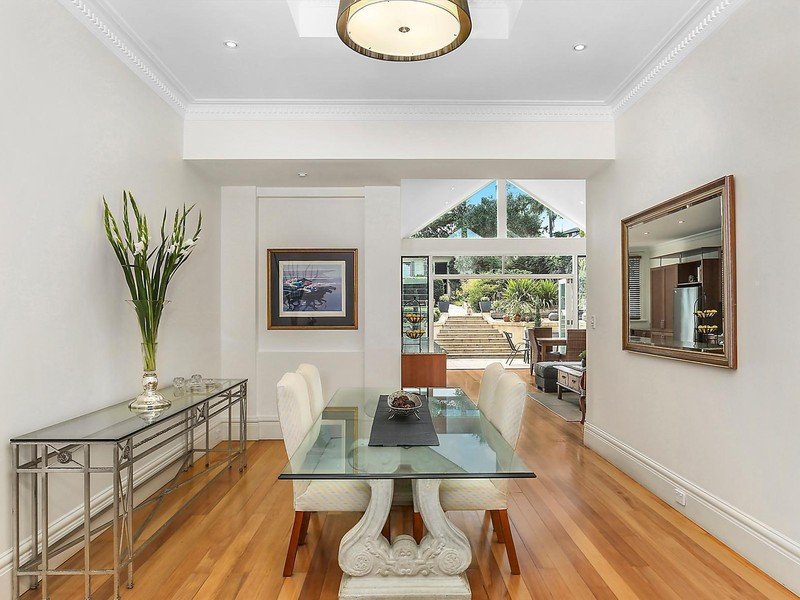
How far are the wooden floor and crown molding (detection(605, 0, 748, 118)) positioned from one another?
2781 millimetres

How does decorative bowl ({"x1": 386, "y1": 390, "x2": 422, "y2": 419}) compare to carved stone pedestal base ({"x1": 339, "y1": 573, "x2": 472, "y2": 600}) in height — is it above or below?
above

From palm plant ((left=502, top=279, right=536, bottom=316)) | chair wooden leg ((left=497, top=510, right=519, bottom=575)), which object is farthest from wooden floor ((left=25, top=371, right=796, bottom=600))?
palm plant ((left=502, top=279, right=536, bottom=316))

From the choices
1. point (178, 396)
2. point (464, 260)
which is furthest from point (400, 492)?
point (464, 260)

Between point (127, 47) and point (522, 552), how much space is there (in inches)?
144

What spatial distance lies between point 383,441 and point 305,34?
2.38 metres

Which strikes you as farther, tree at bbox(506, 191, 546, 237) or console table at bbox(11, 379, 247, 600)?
tree at bbox(506, 191, 546, 237)

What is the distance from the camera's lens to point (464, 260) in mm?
10133

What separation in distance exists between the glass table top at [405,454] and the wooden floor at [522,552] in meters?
0.61

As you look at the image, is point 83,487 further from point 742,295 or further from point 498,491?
point 742,295

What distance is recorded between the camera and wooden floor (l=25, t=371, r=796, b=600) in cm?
223

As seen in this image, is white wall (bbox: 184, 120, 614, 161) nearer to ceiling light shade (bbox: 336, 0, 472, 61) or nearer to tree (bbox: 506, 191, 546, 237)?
ceiling light shade (bbox: 336, 0, 472, 61)

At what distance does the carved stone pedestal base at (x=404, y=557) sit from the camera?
2.15 m

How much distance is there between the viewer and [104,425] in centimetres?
240

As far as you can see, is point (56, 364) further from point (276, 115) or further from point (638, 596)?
point (638, 596)
